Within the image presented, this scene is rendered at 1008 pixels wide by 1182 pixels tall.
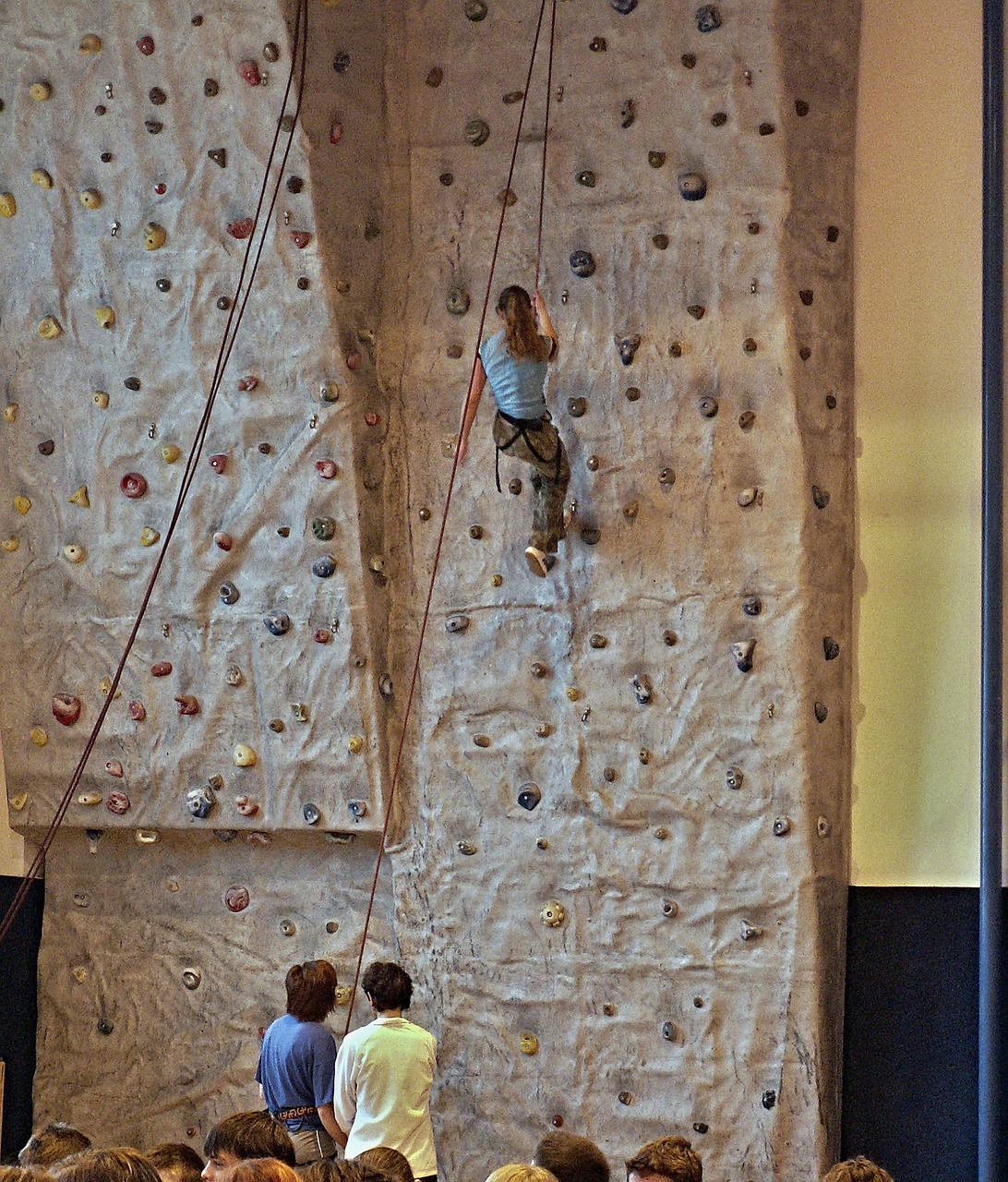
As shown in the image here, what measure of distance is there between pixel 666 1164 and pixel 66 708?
3719 mm

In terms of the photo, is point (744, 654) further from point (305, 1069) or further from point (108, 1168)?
point (108, 1168)

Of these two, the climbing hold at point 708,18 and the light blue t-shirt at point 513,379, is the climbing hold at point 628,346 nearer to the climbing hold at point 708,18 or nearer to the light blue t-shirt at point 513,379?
the light blue t-shirt at point 513,379

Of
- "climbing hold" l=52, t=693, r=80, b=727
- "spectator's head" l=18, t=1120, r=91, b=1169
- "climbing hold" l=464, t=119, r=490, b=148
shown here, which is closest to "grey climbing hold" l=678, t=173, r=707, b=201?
"climbing hold" l=464, t=119, r=490, b=148

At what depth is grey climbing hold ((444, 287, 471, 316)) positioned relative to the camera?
5.54 metres

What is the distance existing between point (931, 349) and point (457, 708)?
209 centimetres

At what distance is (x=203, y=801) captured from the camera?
5.80 m

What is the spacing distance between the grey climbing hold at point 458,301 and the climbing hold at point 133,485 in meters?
1.33

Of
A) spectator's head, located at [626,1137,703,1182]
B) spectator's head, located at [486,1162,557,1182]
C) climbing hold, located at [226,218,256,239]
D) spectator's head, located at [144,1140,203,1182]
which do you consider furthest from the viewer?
climbing hold, located at [226,218,256,239]

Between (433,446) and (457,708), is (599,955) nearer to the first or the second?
(457,708)

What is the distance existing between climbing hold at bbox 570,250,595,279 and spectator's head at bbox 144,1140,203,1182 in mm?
3312

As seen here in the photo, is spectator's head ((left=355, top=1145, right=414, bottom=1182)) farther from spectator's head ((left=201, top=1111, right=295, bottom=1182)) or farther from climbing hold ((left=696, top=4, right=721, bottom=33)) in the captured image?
climbing hold ((left=696, top=4, right=721, bottom=33))

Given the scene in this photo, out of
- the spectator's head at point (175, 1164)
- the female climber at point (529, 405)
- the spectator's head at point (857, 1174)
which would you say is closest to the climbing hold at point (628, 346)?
the female climber at point (529, 405)

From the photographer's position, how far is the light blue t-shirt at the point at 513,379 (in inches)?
198

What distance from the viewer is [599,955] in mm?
5395
